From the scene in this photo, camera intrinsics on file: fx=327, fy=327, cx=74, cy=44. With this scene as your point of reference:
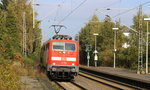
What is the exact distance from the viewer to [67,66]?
22.0m

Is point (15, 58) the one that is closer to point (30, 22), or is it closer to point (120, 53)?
point (120, 53)

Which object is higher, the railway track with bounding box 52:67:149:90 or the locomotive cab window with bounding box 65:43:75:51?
the locomotive cab window with bounding box 65:43:75:51

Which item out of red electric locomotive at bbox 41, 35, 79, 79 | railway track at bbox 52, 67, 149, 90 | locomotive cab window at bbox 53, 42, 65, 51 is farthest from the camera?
locomotive cab window at bbox 53, 42, 65, 51

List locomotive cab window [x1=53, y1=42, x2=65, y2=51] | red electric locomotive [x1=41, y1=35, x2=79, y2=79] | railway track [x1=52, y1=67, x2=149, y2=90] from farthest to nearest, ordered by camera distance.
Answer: locomotive cab window [x1=53, y1=42, x2=65, y2=51] → red electric locomotive [x1=41, y1=35, x2=79, y2=79] → railway track [x1=52, y1=67, x2=149, y2=90]

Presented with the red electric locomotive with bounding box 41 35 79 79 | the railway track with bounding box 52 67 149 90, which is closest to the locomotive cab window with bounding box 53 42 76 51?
the red electric locomotive with bounding box 41 35 79 79

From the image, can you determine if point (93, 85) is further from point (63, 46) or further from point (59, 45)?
point (59, 45)

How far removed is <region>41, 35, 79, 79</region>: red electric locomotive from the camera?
72.3ft

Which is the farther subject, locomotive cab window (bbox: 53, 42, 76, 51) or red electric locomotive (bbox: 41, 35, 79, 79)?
locomotive cab window (bbox: 53, 42, 76, 51)

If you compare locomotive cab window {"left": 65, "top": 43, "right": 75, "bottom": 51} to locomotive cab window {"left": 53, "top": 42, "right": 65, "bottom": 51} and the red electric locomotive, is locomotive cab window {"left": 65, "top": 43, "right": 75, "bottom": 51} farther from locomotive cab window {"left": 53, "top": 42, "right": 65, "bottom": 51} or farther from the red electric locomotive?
locomotive cab window {"left": 53, "top": 42, "right": 65, "bottom": 51}

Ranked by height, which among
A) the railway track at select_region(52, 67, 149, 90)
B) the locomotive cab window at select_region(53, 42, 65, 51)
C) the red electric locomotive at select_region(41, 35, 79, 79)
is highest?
the locomotive cab window at select_region(53, 42, 65, 51)

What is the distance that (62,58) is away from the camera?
22219 millimetres

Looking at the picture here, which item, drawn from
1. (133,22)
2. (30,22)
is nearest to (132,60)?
(133,22)

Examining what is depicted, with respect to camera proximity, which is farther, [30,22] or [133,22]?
[133,22]

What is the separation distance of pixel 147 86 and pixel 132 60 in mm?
27131
